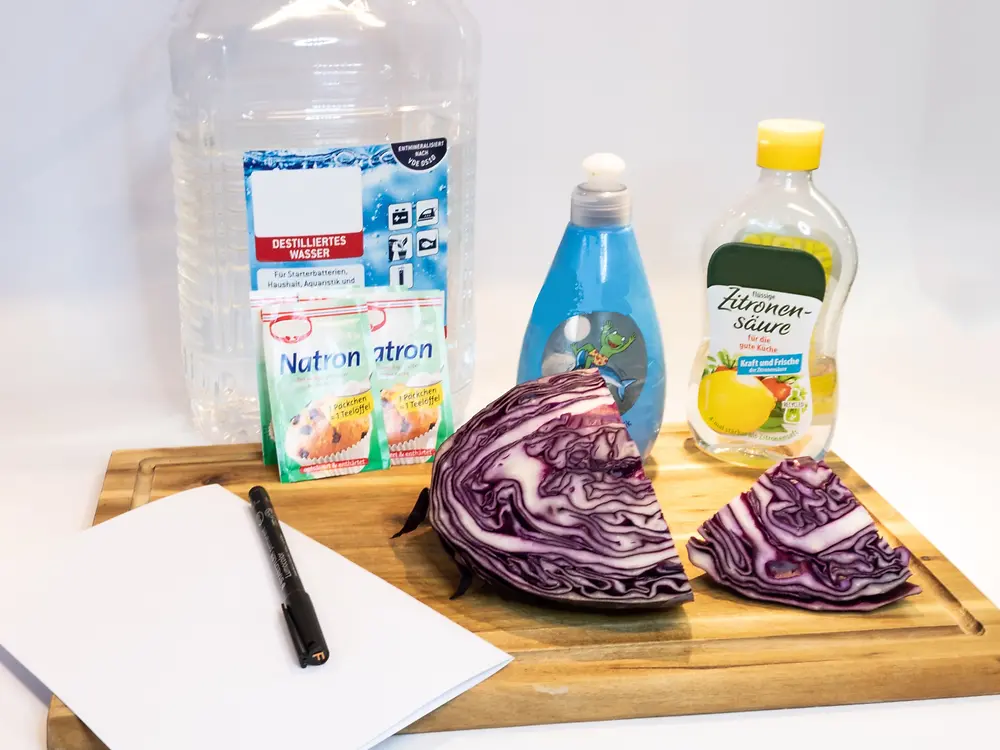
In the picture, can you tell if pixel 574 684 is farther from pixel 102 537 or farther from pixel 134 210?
pixel 134 210

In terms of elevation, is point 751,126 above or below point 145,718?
above

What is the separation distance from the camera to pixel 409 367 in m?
1.29

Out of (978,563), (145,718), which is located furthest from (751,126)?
(145,718)

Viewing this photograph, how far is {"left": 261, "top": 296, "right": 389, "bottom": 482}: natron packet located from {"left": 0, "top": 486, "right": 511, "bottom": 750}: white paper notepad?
0.15 meters

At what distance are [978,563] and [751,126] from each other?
80cm

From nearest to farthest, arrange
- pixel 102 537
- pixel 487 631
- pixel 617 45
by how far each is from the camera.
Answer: pixel 487 631 → pixel 102 537 → pixel 617 45

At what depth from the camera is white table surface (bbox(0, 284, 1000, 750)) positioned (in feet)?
2.94

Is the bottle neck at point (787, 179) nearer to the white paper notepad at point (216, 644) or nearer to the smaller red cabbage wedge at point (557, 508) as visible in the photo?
the smaller red cabbage wedge at point (557, 508)

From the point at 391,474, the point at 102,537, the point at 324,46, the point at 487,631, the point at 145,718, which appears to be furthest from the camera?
the point at 324,46

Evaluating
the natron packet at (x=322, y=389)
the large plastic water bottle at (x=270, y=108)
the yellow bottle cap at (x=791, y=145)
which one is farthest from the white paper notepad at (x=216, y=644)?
the yellow bottle cap at (x=791, y=145)

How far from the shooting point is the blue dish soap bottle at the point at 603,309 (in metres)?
1.19

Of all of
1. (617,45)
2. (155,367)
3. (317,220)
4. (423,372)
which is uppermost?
(617,45)

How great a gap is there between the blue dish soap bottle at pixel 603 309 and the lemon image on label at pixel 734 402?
8 centimetres

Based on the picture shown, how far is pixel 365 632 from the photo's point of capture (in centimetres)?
94
